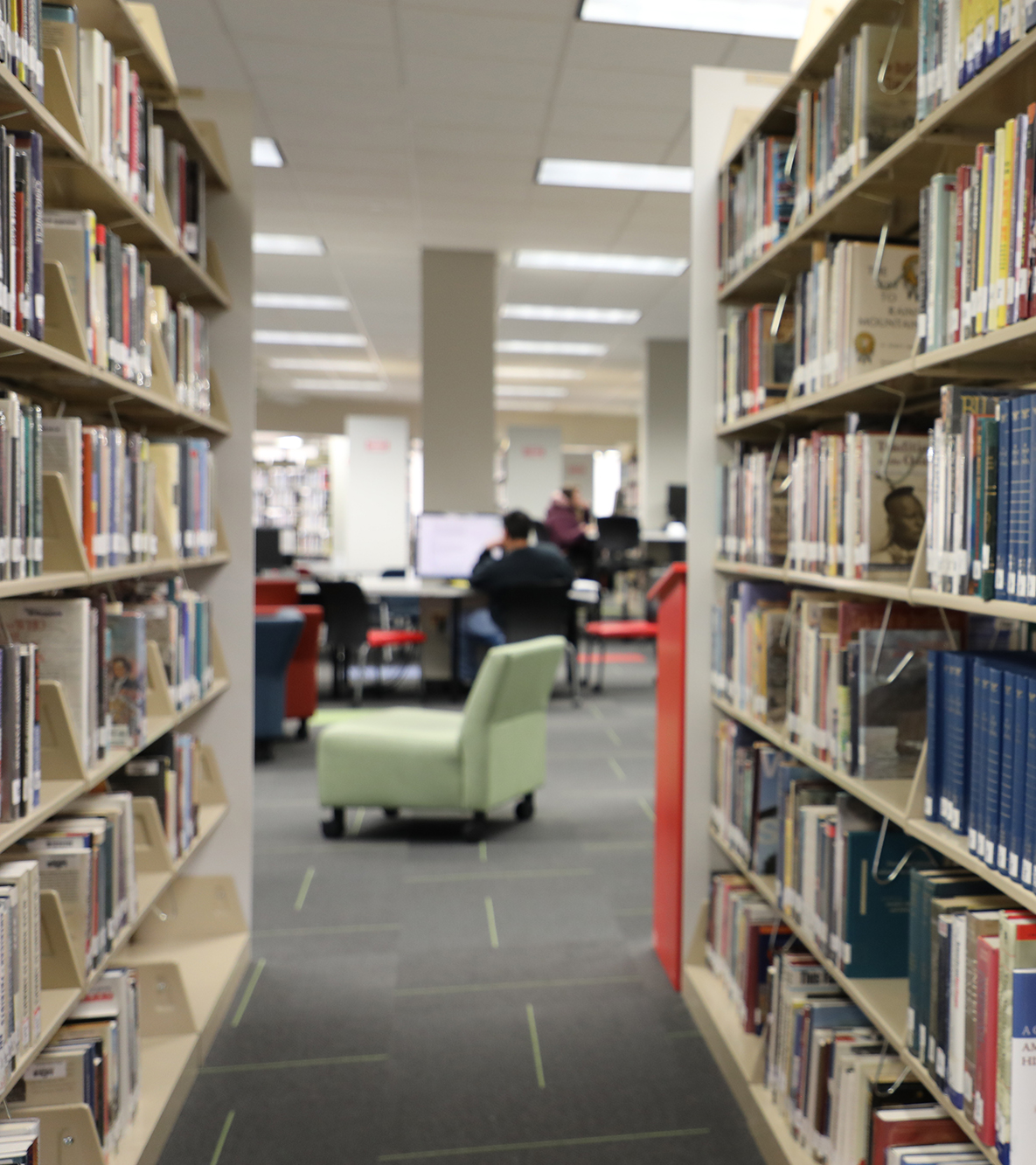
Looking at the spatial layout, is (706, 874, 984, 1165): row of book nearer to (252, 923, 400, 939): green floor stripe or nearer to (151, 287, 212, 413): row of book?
(252, 923, 400, 939): green floor stripe

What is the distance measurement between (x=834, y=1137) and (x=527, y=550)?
4.40 metres

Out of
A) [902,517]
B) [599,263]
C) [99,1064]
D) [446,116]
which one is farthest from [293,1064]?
[599,263]

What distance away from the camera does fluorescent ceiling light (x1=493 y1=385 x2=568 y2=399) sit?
13648 mm

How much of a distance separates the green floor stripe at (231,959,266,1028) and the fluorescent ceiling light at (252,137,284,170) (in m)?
4.06

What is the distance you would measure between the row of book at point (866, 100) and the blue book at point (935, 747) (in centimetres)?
A: 88

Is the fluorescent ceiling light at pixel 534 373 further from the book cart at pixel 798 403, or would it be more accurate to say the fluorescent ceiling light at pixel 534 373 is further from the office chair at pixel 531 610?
the book cart at pixel 798 403

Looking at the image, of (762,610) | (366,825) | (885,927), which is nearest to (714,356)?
(762,610)

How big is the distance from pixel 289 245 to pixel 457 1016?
6.10 m

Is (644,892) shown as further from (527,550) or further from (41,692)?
(527,550)

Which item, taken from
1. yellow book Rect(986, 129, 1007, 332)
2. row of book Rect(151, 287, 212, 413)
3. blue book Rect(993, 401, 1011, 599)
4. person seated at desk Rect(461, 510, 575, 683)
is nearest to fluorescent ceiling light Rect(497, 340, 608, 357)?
person seated at desk Rect(461, 510, 575, 683)

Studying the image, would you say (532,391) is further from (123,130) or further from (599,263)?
(123,130)

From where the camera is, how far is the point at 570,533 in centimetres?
970

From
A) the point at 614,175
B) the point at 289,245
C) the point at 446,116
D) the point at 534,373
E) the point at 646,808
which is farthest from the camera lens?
the point at 534,373

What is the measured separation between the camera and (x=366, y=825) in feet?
13.2
